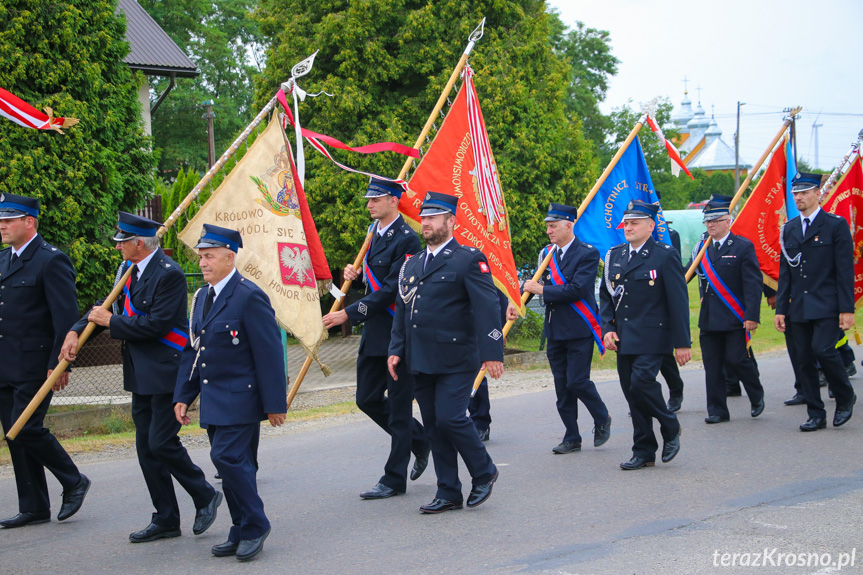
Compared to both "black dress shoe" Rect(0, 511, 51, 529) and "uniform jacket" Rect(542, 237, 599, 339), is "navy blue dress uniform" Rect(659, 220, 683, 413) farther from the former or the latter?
"black dress shoe" Rect(0, 511, 51, 529)

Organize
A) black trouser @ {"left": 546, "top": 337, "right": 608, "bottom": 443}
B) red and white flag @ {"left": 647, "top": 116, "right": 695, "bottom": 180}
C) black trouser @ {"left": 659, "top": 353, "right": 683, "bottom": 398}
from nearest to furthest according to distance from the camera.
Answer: black trouser @ {"left": 546, "top": 337, "right": 608, "bottom": 443}, red and white flag @ {"left": 647, "top": 116, "right": 695, "bottom": 180}, black trouser @ {"left": 659, "top": 353, "right": 683, "bottom": 398}

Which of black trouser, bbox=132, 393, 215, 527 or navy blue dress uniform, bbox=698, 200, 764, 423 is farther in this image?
navy blue dress uniform, bbox=698, 200, 764, 423

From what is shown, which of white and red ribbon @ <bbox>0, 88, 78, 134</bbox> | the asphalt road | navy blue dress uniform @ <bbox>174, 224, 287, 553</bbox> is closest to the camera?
the asphalt road

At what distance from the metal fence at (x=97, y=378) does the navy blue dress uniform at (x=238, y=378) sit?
5.30 metres

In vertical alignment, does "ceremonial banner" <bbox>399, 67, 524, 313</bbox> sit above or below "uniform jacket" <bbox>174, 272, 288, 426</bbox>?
above

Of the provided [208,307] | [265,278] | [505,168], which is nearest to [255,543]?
[208,307]

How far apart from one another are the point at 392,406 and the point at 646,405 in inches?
78.9

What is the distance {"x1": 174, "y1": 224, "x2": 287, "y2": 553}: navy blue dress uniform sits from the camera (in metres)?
5.27

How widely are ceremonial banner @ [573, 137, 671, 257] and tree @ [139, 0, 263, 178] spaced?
109 ft

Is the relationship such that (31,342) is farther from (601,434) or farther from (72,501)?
(601,434)

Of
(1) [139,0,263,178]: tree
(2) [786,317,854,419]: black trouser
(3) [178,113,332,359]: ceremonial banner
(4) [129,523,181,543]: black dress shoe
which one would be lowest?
(4) [129,523,181,543]: black dress shoe

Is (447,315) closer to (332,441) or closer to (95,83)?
(332,441)

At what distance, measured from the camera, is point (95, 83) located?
439 inches

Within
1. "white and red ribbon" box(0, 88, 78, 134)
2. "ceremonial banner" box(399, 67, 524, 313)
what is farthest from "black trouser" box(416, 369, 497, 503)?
"white and red ribbon" box(0, 88, 78, 134)
